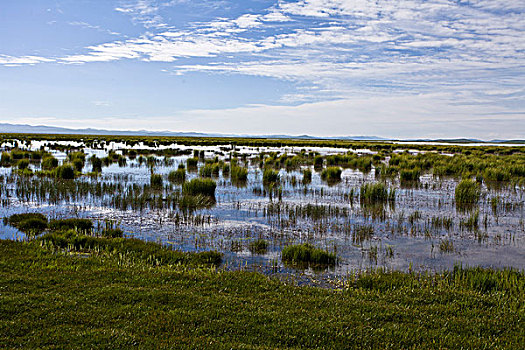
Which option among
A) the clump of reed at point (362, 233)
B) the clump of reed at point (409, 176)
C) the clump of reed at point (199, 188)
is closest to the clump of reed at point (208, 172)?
the clump of reed at point (199, 188)

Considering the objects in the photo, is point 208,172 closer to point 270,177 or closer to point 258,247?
point 270,177

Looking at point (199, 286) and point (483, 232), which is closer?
point (199, 286)

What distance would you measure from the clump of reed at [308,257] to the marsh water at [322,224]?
321mm

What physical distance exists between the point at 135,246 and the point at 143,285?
373 cm

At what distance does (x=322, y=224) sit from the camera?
1589 centimetres

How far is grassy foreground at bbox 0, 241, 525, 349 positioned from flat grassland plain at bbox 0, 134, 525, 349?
0.11ft

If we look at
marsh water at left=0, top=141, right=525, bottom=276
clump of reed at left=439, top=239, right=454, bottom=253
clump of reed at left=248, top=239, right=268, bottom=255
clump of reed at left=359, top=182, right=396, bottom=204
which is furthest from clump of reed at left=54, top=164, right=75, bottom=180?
clump of reed at left=439, top=239, right=454, bottom=253

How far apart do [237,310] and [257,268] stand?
11.3 ft

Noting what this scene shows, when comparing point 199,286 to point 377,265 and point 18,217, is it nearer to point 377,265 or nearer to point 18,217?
point 377,265

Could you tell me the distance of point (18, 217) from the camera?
15.0 metres

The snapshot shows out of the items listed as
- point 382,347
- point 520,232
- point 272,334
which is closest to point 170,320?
point 272,334

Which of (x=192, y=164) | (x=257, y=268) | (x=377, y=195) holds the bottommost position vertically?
(x=257, y=268)

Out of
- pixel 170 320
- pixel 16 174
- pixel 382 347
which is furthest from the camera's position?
pixel 16 174

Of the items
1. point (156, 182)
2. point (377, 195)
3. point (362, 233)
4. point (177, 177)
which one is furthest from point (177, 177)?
point (362, 233)
